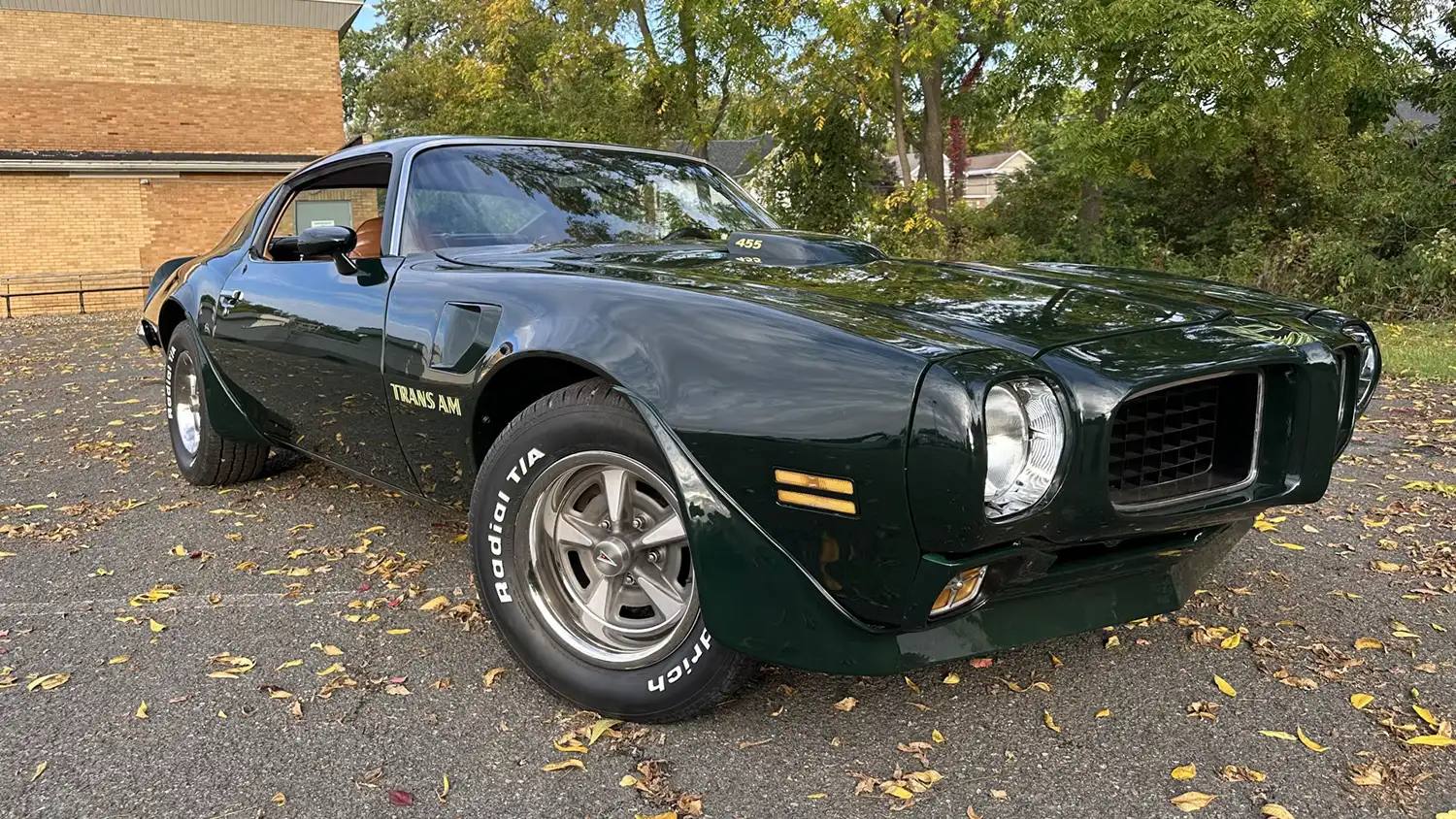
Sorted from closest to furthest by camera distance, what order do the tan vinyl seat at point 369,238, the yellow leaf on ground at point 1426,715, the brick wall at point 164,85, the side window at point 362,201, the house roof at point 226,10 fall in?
the yellow leaf on ground at point 1426,715
the side window at point 362,201
the tan vinyl seat at point 369,238
the brick wall at point 164,85
the house roof at point 226,10

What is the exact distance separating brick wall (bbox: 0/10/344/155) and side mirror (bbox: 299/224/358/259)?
20.4m

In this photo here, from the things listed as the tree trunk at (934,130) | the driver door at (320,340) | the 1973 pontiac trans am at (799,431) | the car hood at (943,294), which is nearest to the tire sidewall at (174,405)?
the driver door at (320,340)

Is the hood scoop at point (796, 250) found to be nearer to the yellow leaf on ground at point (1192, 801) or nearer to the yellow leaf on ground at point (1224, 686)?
the yellow leaf on ground at point (1224, 686)

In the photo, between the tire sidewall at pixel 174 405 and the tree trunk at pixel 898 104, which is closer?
the tire sidewall at pixel 174 405

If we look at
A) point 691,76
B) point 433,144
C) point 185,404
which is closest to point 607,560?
point 433,144

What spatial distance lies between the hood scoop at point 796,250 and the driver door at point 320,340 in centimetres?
106

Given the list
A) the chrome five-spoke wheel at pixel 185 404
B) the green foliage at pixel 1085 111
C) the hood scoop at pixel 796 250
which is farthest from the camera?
the green foliage at pixel 1085 111

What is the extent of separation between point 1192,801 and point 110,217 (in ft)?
72.1

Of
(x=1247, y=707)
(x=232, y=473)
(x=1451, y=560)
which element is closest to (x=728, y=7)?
(x=232, y=473)

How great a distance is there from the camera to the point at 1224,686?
260cm

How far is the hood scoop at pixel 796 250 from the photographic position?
3047 mm

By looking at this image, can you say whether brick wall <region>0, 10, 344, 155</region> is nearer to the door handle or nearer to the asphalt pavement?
the door handle

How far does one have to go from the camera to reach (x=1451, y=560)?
3555mm

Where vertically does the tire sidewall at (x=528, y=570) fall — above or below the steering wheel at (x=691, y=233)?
below
